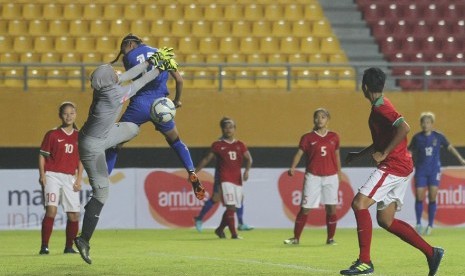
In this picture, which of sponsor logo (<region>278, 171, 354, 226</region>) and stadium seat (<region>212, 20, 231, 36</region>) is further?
stadium seat (<region>212, 20, 231, 36</region>)

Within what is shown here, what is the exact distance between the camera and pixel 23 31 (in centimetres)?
2427

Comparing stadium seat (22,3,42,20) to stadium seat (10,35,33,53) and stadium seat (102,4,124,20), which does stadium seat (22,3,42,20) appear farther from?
stadium seat (102,4,124,20)

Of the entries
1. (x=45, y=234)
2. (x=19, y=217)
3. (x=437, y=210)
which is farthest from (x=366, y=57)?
(x=45, y=234)

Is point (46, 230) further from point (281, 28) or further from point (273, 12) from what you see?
point (273, 12)

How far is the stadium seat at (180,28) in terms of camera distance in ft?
80.6

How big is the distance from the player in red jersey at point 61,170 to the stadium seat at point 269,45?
11.2 meters

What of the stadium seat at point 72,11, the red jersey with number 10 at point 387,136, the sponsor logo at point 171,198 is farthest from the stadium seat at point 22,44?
the red jersey with number 10 at point 387,136

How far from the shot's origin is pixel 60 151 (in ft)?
44.6

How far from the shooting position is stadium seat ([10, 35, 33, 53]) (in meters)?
23.8

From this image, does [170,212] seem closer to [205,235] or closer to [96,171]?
[205,235]

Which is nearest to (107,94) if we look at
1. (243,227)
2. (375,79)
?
(375,79)

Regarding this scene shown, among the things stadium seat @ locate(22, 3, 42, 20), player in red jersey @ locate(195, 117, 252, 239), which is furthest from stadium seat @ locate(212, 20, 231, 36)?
player in red jersey @ locate(195, 117, 252, 239)

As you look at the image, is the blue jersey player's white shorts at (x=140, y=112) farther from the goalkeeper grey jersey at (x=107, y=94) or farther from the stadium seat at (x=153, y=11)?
the stadium seat at (x=153, y=11)

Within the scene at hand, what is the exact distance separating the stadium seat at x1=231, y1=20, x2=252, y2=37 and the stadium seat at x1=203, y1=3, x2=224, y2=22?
0.45 meters
